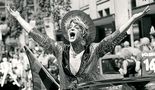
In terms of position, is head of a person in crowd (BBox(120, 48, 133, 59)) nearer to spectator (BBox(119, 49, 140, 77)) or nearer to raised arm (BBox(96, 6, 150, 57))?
spectator (BBox(119, 49, 140, 77))

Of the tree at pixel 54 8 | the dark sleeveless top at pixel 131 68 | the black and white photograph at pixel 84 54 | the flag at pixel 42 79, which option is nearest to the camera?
the black and white photograph at pixel 84 54

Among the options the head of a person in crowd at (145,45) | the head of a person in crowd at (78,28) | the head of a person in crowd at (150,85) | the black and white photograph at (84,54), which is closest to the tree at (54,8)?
the black and white photograph at (84,54)

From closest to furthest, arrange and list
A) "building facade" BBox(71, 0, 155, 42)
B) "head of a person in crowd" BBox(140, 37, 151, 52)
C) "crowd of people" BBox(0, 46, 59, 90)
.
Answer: "head of a person in crowd" BBox(140, 37, 151, 52) → "crowd of people" BBox(0, 46, 59, 90) → "building facade" BBox(71, 0, 155, 42)

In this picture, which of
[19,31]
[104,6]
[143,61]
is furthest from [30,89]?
[19,31]

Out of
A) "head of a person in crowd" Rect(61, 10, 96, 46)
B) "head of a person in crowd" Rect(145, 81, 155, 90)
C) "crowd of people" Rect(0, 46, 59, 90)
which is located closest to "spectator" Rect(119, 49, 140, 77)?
"crowd of people" Rect(0, 46, 59, 90)

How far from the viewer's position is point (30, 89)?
1391 cm

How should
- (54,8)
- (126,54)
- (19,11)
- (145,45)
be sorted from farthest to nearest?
(19,11), (54,8), (145,45), (126,54)

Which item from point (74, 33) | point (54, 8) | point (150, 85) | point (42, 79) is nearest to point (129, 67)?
point (42, 79)

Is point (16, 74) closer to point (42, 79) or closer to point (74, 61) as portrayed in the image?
point (42, 79)

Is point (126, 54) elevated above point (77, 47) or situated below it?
below

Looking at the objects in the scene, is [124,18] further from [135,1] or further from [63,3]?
[63,3]

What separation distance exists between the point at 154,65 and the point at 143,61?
0.80 feet

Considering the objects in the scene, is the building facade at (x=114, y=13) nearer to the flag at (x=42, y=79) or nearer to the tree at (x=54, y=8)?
the tree at (x=54, y=8)

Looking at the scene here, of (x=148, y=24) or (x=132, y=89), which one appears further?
(x=148, y=24)
